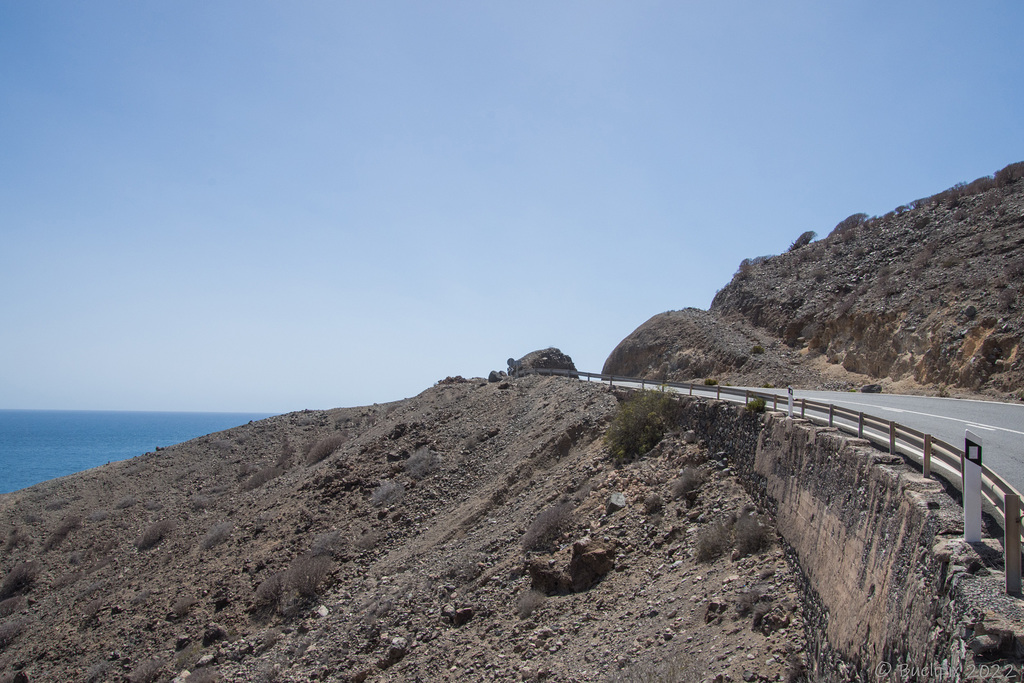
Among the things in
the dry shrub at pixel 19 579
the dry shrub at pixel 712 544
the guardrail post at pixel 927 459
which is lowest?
the dry shrub at pixel 19 579

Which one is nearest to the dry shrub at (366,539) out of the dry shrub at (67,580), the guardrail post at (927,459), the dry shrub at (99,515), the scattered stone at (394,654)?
the scattered stone at (394,654)

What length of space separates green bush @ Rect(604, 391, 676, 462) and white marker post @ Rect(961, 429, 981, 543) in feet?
38.2

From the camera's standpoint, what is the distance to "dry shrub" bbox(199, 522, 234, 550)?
2311 centimetres

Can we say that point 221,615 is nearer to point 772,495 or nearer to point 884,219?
point 772,495

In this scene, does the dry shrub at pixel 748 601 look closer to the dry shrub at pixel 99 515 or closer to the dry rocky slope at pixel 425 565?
the dry rocky slope at pixel 425 565

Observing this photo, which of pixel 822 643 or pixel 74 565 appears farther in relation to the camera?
pixel 74 565

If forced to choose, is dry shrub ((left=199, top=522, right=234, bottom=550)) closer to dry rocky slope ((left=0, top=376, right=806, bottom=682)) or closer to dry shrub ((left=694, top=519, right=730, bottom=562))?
dry rocky slope ((left=0, top=376, right=806, bottom=682))

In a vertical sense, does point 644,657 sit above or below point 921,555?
below

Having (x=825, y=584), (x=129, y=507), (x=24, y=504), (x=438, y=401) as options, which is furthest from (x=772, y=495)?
(x=24, y=504)

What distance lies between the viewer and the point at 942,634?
498 centimetres

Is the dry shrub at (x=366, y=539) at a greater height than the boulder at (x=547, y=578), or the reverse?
the boulder at (x=547, y=578)

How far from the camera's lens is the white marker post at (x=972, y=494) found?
551 cm

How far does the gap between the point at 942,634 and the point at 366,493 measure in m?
21.0

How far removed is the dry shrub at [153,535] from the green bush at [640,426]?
65.3 ft
